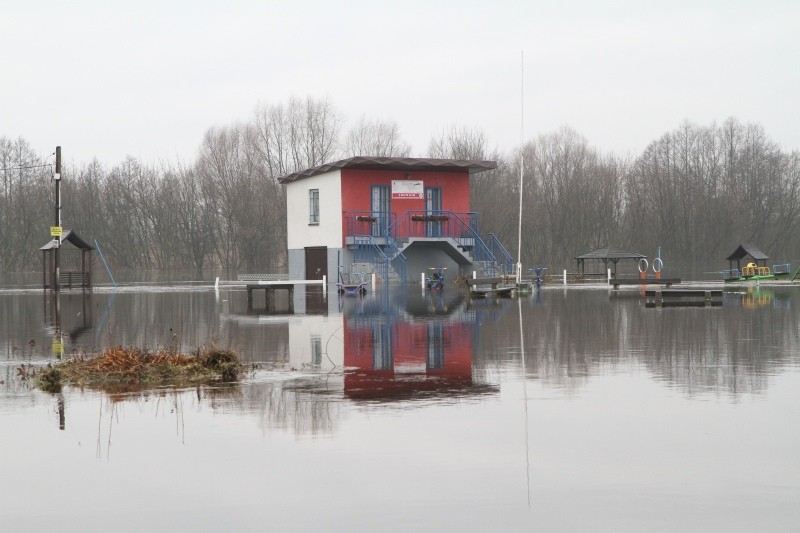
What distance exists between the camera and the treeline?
286 feet

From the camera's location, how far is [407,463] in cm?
836

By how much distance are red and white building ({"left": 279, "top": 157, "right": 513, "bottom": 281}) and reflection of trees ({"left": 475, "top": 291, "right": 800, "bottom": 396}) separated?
2075 centimetres

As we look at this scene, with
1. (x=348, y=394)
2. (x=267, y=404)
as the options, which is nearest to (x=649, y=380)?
(x=348, y=394)

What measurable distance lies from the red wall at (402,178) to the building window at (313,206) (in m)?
3.35

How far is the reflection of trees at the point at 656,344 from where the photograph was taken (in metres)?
13.7

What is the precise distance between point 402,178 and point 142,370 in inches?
1440

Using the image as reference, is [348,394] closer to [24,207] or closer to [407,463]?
[407,463]

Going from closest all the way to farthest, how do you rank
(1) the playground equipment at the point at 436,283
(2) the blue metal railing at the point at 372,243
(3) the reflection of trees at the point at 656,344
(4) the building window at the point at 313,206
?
(3) the reflection of trees at the point at 656,344
(1) the playground equipment at the point at 436,283
(2) the blue metal railing at the point at 372,243
(4) the building window at the point at 313,206

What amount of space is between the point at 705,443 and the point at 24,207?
83.8 meters

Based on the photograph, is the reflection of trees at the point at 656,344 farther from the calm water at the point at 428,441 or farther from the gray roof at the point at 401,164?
the gray roof at the point at 401,164

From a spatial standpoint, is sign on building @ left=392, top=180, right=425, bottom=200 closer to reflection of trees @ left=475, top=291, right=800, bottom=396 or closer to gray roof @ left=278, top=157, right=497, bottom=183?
gray roof @ left=278, top=157, right=497, bottom=183

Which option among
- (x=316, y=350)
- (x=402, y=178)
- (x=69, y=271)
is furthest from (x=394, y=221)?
(x=316, y=350)

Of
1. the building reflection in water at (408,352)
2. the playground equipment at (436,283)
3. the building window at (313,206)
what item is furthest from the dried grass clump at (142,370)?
the building window at (313,206)

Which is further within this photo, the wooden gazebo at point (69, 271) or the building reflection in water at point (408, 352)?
the wooden gazebo at point (69, 271)
